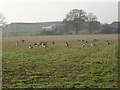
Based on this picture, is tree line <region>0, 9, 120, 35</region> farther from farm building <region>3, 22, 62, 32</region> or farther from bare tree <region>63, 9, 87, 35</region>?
farm building <region>3, 22, 62, 32</region>

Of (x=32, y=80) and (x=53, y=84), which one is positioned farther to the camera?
(x=32, y=80)

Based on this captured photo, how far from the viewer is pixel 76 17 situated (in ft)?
294

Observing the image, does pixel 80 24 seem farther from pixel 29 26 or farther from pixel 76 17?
pixel 29 26

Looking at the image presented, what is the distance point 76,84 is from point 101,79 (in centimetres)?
126

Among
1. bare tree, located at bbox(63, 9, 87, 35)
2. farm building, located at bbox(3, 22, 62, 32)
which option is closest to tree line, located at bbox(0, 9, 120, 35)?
bare tree, located at bbox(63, 9, 87, 35)

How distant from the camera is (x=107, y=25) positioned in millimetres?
87625

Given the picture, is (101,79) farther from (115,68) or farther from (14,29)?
(14,29)

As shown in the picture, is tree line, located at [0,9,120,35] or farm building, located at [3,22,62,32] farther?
farm building, located at [3,22,62,32]

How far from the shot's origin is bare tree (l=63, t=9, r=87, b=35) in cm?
8812

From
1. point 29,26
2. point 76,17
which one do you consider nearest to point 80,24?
point 76,17

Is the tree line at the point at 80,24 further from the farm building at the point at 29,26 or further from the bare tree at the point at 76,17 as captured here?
the farm building at the point at 29,26

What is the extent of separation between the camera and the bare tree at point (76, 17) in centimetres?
8812

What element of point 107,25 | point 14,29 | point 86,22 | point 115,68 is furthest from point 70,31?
point 115,68

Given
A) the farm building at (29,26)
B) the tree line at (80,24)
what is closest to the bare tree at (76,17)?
the tree line at (80,24)
